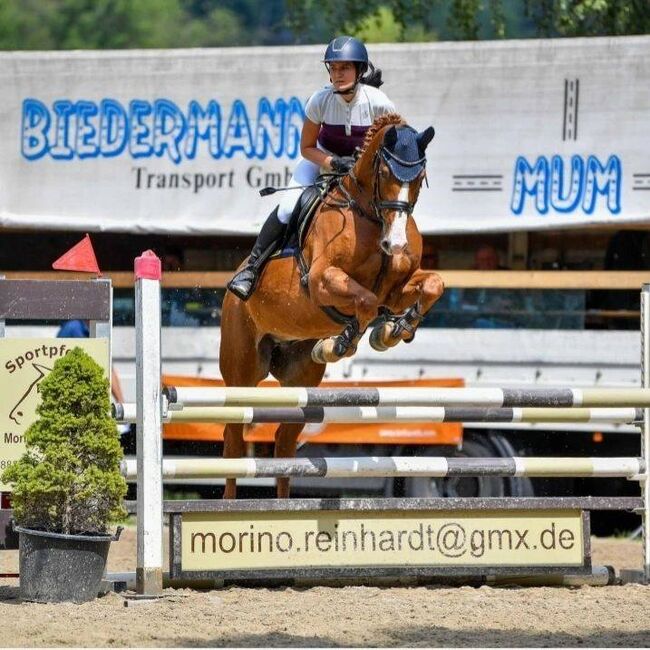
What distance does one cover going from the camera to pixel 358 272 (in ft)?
21.8

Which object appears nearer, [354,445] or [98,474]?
[98,474]

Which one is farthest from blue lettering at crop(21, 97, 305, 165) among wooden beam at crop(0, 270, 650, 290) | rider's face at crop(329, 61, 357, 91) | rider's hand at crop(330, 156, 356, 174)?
rider's face at crop(329, 61, 357, 91)

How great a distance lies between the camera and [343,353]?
657cm

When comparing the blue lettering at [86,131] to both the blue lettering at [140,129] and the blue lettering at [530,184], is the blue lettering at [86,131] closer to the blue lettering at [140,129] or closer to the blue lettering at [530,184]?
the blue lettering at [140,129]

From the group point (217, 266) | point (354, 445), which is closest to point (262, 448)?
point (354, 445)

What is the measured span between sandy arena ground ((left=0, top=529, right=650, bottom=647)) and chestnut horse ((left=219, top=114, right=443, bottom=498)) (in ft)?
4.00

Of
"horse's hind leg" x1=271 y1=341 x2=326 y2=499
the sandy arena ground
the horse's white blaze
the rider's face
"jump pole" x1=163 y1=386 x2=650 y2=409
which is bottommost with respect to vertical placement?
the sandy arena ground

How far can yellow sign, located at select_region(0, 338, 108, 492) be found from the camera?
19.7ft

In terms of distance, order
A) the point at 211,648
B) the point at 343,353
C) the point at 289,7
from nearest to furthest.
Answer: the point at 211,648 < the point at 343,353 < the point at 289,7

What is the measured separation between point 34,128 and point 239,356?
302 centimetres

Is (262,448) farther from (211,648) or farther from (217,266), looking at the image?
(211,648)

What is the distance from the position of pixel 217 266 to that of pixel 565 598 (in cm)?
456

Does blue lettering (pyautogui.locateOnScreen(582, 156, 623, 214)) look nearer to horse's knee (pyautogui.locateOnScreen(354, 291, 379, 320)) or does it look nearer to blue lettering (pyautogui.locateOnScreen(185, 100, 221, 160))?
blue lettering (pyautogui.locateOnScreen(185, 100, 221, 160))

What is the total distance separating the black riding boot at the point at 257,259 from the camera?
23.1 feet
